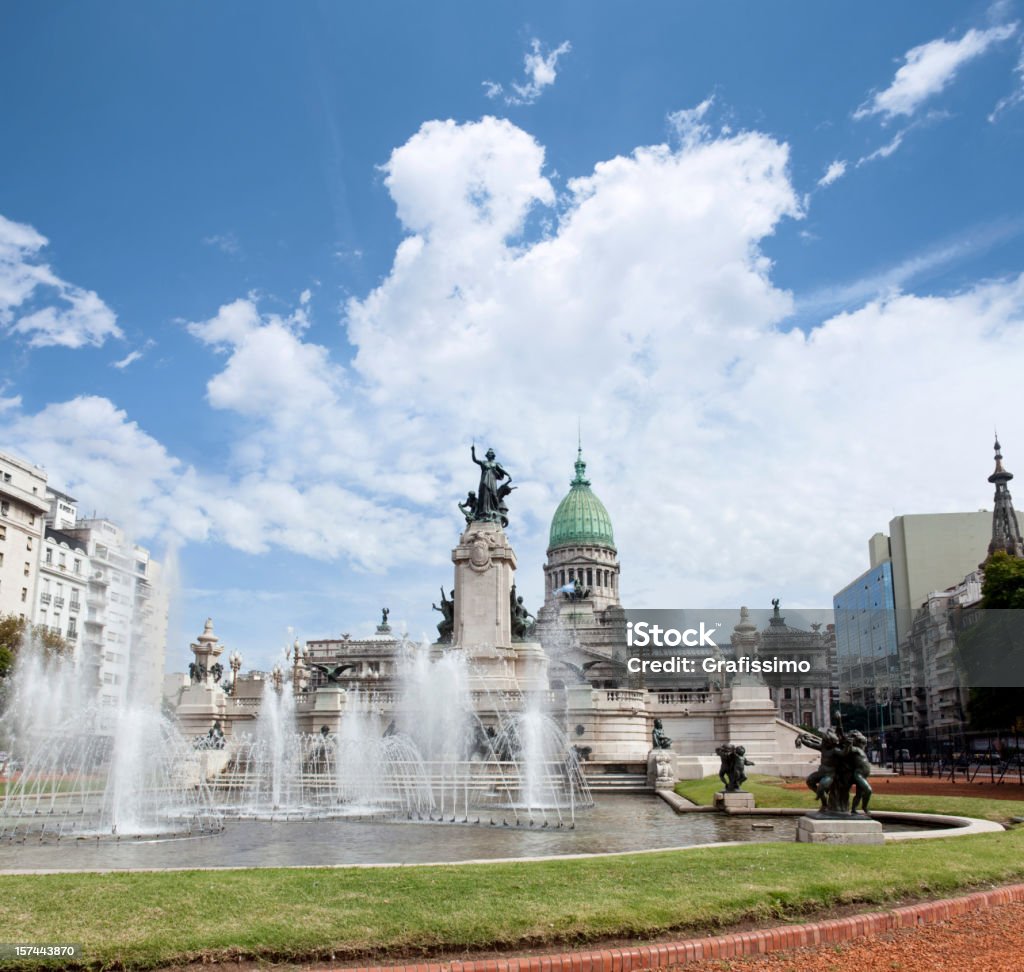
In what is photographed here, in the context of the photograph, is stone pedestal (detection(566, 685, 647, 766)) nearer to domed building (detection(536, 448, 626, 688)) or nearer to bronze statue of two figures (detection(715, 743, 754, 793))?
bronze statue of two figures (detection(715, 743, 754, 793))

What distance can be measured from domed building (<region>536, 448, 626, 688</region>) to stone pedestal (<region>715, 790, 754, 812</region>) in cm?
6796

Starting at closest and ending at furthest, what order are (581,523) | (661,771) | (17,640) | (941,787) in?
(941,787)
(661,771)
(17,640)
(581,523)

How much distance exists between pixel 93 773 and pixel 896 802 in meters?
33.0

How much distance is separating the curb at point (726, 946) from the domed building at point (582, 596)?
8272 cm

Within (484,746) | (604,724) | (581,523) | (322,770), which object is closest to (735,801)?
(484,746)

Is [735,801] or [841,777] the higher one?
[841,777]

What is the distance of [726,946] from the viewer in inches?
370

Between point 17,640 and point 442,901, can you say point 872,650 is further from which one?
point 442,901

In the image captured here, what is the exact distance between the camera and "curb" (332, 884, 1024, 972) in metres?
8.59

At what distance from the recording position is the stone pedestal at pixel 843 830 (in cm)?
1512

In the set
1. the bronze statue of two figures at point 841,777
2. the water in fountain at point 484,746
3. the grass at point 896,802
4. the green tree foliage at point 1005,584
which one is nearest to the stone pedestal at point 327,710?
the water in fountain at point 484,746

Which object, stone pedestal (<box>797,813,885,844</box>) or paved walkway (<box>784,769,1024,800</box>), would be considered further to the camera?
paved walkway (<box>784,769,1024,800</box>)

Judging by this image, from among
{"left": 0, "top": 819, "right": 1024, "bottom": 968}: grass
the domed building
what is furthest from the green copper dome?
{"left": 0, "top": 819, "right": 1024, "bottom": 968}: grass

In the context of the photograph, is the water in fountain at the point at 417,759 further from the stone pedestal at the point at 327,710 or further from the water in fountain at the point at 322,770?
the stone pedestal at the point at 327,710
